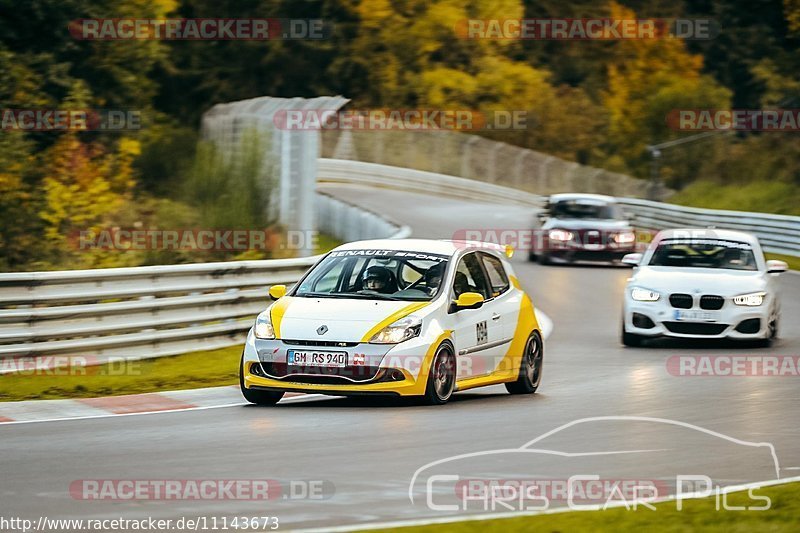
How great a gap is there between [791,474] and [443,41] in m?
65.4

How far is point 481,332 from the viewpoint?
46.3ft

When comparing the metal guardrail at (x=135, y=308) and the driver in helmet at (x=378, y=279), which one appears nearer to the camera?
the driver in helmet at (x=378, y=279)

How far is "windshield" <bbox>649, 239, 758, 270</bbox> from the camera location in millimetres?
19969

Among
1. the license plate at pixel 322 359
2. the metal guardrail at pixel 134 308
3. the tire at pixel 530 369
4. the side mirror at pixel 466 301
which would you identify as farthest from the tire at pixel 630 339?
the license plate at pixel 322 359

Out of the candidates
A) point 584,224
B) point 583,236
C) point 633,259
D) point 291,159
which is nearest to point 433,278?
point 633,259

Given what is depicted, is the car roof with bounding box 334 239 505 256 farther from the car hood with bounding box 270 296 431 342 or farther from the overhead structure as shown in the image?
the overhead structure

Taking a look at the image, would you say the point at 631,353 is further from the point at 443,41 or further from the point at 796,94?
the point at 796,94

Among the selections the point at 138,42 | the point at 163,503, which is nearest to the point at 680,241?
the point at 163,503

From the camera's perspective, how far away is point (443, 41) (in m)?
73.9

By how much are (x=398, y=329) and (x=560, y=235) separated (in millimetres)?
19588

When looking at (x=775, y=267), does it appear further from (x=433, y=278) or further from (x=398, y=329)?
(x=398, y=329)

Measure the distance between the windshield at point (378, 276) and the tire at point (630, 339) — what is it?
567 centimetres

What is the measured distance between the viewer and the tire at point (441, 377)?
13.1m

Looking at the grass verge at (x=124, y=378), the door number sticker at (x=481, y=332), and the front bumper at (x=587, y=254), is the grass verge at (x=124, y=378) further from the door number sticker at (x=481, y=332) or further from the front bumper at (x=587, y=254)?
the front bumper at (x=587, y=254)
